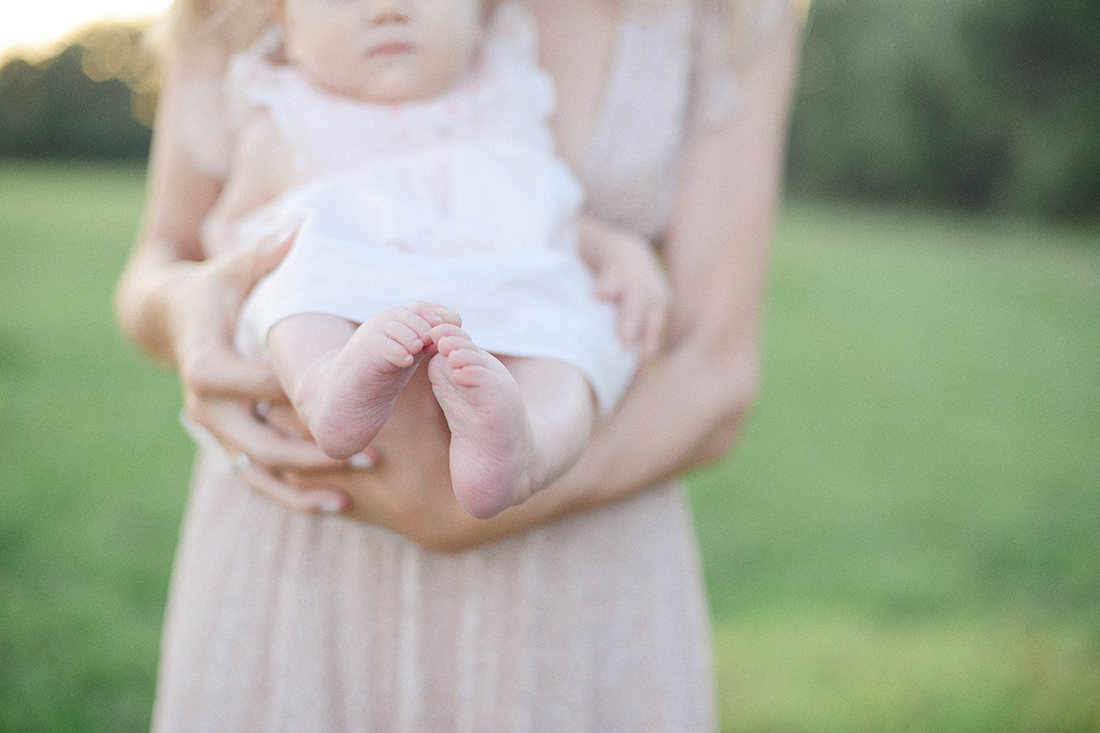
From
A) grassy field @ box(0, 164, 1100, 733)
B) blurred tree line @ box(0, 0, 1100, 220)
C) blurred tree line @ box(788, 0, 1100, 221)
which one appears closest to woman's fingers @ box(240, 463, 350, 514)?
grassy field @ box(0, 164, 1100, 733)

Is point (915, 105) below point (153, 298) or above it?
below

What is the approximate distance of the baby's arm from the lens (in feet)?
3.68

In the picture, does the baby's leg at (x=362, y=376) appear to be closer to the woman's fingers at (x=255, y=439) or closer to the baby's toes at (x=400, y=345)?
the baby's toes at (x=400, y=345)

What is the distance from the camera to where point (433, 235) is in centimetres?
104

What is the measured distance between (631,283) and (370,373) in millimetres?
487

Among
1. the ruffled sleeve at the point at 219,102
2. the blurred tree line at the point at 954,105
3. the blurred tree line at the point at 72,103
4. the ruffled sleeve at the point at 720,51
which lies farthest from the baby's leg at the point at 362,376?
the blurred tree line at the point at 72,103

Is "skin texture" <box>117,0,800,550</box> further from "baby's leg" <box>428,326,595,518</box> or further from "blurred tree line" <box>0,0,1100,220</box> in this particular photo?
"blurred tree line" <box>0,0,1100,220</box>

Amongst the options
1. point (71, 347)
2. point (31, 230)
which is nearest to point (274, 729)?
point (71, 347)

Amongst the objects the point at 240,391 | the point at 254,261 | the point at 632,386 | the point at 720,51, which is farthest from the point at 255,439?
the point at 720,51

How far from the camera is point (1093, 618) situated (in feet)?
11.5

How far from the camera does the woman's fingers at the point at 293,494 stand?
97 centimetres

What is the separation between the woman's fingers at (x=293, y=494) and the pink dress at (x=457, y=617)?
9cm

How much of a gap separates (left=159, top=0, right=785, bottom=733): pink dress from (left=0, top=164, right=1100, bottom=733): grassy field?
1790mm

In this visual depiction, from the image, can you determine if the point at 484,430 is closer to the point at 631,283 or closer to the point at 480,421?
the point at 480,421
